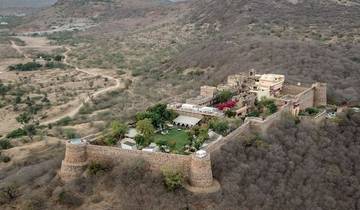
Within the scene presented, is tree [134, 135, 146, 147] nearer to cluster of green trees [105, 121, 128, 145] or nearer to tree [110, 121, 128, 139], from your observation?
cluster of green trees [105, 121, 128, 145]

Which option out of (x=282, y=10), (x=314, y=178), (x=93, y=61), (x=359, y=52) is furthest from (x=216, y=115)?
(x=282, y=10)

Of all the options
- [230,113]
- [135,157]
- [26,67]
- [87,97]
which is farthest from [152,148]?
[26,67]

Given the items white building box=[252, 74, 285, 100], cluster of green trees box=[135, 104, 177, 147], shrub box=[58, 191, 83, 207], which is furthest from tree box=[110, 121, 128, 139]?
white building box=[252, 74, 285, 100]

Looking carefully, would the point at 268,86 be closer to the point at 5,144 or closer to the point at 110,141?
the point at 110,141

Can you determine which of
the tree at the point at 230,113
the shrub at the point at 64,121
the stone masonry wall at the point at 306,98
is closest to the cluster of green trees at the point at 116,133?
the tree at the point at 230,113

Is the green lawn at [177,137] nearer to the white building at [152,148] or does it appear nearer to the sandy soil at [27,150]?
the white building at [152,148]

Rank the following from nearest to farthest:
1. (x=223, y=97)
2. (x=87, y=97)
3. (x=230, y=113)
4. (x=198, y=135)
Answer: (x=198, y=135)
(x=230, y=113)
(x=223, y=97)
(x=87, y=97)

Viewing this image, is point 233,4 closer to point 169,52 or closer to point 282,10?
point 282,10
